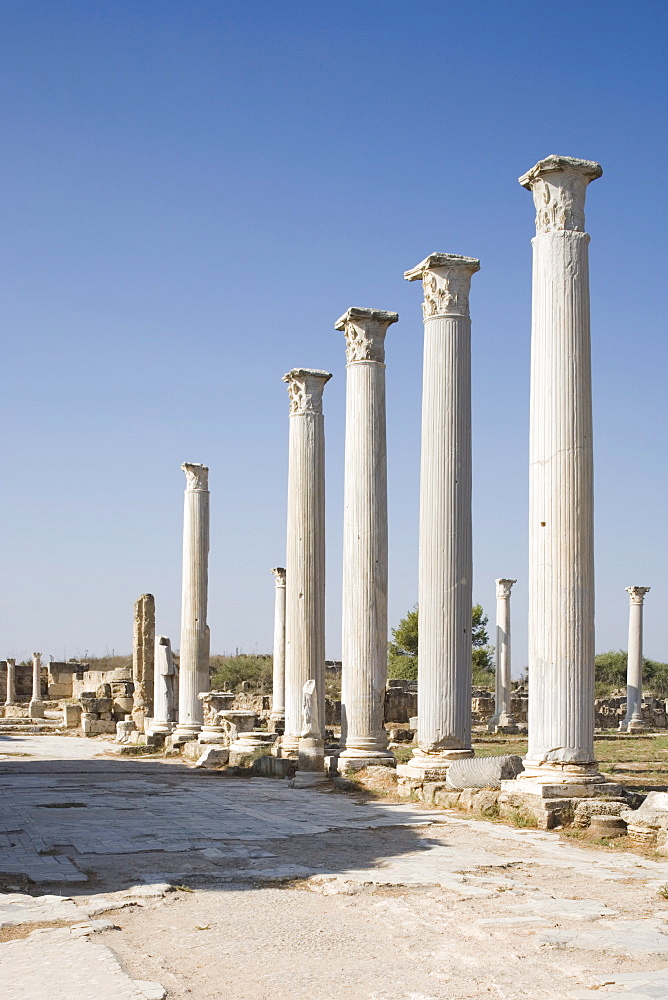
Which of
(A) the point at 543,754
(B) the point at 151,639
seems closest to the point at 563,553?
(A) the point at 543,754

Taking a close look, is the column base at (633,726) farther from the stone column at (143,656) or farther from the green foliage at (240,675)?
the green foliage at (240,675)

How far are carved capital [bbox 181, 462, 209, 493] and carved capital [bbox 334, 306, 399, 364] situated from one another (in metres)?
9.86

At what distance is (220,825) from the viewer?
12930 millimetres

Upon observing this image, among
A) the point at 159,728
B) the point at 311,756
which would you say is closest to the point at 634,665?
the point at 159,728

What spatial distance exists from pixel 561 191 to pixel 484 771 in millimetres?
7097

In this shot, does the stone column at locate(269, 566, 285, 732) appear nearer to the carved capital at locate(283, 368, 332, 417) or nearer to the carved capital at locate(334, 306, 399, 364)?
the carved capital at locate(283, 368, 332, 417)

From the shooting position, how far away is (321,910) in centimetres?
830

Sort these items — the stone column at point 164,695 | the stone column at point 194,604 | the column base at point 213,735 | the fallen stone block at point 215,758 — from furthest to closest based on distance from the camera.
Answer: the stone column at point 164,695 → the stone column at point 194,604 → the column base at point 213,735 → the fallen stone block at point 215,758

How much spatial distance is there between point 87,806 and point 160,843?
4.30 meters

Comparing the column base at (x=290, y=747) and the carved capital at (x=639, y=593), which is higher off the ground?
the carved capital at (x=639, y=593)

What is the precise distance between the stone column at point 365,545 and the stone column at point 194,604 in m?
9.26

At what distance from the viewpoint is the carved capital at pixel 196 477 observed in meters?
27.6

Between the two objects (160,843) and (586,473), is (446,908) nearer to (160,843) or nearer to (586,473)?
(160,843)

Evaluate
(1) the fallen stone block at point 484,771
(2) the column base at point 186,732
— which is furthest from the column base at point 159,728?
(1) the fallen stone block at point 484,771
